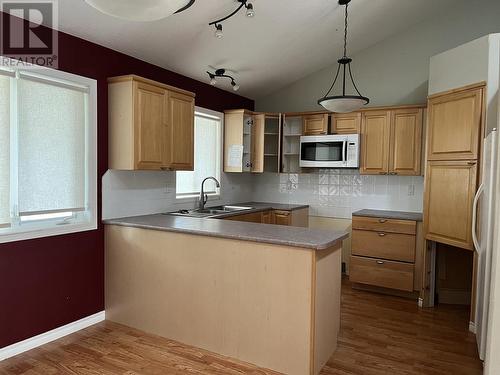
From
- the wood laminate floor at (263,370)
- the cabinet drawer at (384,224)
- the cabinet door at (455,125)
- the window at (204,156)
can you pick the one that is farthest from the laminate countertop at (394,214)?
the window at (204,156)

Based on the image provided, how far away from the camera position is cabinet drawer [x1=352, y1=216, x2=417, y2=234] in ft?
13.1

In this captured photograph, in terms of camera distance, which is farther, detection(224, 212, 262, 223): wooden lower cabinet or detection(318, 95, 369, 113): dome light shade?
detection(224, 212, 262, 223): wooden lower cabinet

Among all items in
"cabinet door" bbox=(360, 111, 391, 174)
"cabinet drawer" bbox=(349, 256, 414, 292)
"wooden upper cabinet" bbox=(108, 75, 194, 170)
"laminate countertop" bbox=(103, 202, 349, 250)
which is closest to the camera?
"laminate countertop" bbox=(103, 202, 349, 250)

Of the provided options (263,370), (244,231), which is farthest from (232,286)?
(263,370)

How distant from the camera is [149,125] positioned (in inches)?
127

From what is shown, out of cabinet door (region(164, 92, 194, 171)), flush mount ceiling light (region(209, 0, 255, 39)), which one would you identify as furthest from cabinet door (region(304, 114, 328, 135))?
flush mount ceiling light (region(209, 0, 255, 39))

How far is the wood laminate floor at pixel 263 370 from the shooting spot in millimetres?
2494

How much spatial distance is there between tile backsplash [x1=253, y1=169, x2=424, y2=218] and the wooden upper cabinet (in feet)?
7.77

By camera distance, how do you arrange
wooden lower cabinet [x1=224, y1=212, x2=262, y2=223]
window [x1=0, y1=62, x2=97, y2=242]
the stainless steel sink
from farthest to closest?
wooden lower cabinet [x1=224, y1=212, x2=262, y2=223]
the stainless steel sink
window [x1=0, y1=62, x2=97, y2=242]

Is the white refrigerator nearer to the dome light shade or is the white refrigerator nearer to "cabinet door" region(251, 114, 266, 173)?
the dome light shade

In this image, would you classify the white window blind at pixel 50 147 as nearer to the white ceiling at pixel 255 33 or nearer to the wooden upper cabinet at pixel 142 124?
the wooden upper cabinet at pixel 142 124

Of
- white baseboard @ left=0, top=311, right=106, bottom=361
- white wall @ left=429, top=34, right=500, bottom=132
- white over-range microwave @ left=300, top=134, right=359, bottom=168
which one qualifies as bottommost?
white baseboard @ left=0, top=311, right=106, bottom=361

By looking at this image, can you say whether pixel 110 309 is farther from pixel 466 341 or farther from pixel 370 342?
pixel 466 341

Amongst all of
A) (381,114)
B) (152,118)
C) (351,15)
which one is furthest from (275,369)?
(351,15)
